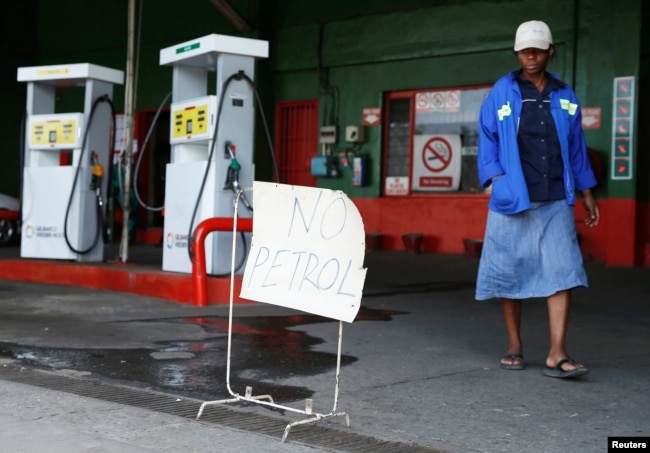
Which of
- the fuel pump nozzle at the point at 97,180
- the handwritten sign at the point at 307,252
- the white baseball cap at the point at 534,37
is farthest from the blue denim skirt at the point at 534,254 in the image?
the fuel pump nozzle at the point at 97,180

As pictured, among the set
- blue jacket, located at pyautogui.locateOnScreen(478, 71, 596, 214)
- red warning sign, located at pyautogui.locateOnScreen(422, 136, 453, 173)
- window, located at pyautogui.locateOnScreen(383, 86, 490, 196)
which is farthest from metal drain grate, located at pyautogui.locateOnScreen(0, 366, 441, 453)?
red warning sign, located at pyautogui.locateOnScreen(422, 136, 453, 173)

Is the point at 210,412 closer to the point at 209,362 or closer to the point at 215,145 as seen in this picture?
the point at 209,362

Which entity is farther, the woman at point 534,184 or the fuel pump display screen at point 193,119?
the fuel pump display screen at point 193,119

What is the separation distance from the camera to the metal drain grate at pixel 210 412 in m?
4.00

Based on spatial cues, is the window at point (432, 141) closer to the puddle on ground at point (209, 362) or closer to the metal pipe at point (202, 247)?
the metal pipe at point (202, 247)

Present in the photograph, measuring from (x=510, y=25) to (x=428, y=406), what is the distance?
37.0 feet

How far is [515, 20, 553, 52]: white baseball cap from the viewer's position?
5535mm

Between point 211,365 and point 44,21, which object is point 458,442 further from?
point 44,21

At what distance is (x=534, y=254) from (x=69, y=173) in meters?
6.98

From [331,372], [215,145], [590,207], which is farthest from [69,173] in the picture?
[590,207]

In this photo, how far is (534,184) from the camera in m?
5.58

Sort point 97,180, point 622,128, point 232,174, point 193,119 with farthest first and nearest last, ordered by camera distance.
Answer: point 622,128 → point 97,180 → point 193,119 → point 232,174

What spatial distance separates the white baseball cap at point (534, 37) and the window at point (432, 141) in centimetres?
979

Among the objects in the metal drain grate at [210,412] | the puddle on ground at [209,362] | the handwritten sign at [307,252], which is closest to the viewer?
the metal drain grate at [210,412]
